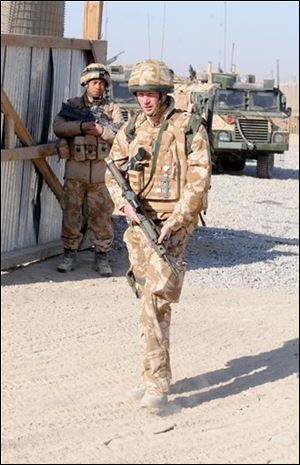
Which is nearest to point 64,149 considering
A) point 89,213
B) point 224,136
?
point 89,213

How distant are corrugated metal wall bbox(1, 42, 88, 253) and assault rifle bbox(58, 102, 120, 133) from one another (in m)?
0.40

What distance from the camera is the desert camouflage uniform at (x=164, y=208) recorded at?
4230 millimetres

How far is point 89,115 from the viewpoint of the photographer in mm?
6680

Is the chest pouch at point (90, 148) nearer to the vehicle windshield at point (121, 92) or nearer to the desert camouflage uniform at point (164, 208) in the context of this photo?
the desert camouflage uniform at point (164, 208)

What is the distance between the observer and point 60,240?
766cm

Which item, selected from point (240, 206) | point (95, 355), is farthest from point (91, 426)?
point (240, 206)

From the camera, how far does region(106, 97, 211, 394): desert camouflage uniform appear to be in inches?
167

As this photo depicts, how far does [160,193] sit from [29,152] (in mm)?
2835

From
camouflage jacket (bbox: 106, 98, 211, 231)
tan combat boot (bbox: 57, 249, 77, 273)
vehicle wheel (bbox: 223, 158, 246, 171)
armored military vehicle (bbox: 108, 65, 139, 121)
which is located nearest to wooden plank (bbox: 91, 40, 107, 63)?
tan combat boot (bbox: 57, 249, 77, 273)

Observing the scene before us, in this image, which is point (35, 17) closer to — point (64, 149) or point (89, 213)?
point (64, 149)

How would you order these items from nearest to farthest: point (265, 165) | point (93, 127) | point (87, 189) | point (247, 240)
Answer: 1. point (93, 127)
2. point (87, 189)
3. point (247, 240)
4. point (265, 165)

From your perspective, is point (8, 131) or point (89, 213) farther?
point (89, 213)

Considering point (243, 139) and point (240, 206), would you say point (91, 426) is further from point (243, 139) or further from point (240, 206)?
point (243, 139)

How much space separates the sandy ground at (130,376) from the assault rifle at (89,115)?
1143 millimetres
